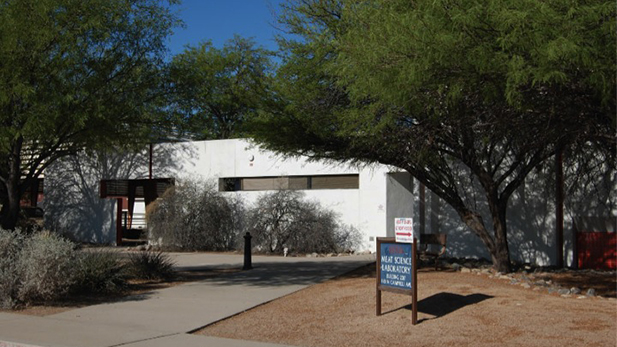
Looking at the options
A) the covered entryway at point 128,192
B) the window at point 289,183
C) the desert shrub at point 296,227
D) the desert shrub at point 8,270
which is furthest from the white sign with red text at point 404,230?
the covered entryway at point 128,192

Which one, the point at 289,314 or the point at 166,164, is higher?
the point at 166,164

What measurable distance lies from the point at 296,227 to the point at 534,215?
888cm

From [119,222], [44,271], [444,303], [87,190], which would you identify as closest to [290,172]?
[119,222]

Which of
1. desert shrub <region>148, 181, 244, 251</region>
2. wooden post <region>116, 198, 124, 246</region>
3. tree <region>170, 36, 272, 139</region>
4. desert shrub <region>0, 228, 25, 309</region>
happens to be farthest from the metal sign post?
tree <region>170, 36, 272, 139</region>

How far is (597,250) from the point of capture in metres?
18.3

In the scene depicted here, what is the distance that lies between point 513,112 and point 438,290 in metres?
3.74

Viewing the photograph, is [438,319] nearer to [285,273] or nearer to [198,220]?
[285,273]

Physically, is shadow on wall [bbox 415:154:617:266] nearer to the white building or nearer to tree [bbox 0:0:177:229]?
the white building

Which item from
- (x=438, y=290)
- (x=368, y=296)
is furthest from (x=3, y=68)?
(x=438, y=290)

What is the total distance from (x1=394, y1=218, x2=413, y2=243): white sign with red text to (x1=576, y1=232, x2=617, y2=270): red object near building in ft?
32.5

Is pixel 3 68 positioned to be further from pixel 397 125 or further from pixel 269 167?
pixel 269 167

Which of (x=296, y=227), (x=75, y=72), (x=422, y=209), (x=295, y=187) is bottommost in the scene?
(x=296, y=227)

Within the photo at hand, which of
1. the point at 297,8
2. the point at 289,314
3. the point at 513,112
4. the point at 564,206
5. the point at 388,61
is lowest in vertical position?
the point at 289,314

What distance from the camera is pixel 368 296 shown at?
41.6 ft
